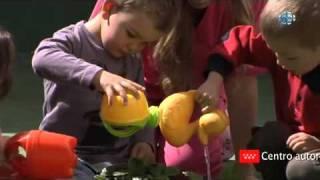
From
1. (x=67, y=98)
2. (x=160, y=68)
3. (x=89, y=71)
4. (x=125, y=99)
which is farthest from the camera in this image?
(x=160, y=68)

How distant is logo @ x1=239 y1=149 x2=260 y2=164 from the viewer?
2.04 metres

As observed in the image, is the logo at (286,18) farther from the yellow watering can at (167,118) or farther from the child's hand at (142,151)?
the child's hand at (142,151)

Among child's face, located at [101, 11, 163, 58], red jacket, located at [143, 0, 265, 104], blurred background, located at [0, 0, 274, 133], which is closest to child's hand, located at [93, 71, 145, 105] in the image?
child's face, located at [101, 11, 163, 58]

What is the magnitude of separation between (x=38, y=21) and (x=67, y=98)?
2731mm

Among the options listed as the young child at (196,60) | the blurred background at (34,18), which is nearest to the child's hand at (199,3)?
the young child at (196,60)

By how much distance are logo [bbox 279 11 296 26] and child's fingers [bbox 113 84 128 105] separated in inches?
16.3

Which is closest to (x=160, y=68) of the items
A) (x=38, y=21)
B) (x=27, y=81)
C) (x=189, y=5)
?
(x=189, y=5)

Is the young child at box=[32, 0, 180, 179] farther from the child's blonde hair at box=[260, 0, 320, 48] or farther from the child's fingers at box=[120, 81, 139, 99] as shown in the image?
the child's blonde hair at box=[260, 0, 320, 48]

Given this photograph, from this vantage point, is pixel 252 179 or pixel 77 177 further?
pixel 252 179

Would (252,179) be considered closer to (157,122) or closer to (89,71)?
(157,122)

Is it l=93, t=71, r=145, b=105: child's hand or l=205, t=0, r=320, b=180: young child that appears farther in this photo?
l=205, t=0, r=320, b=180: young child

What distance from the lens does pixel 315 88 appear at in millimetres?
1986

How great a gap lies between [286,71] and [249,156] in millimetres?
243

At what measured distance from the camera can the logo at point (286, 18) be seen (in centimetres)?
190
